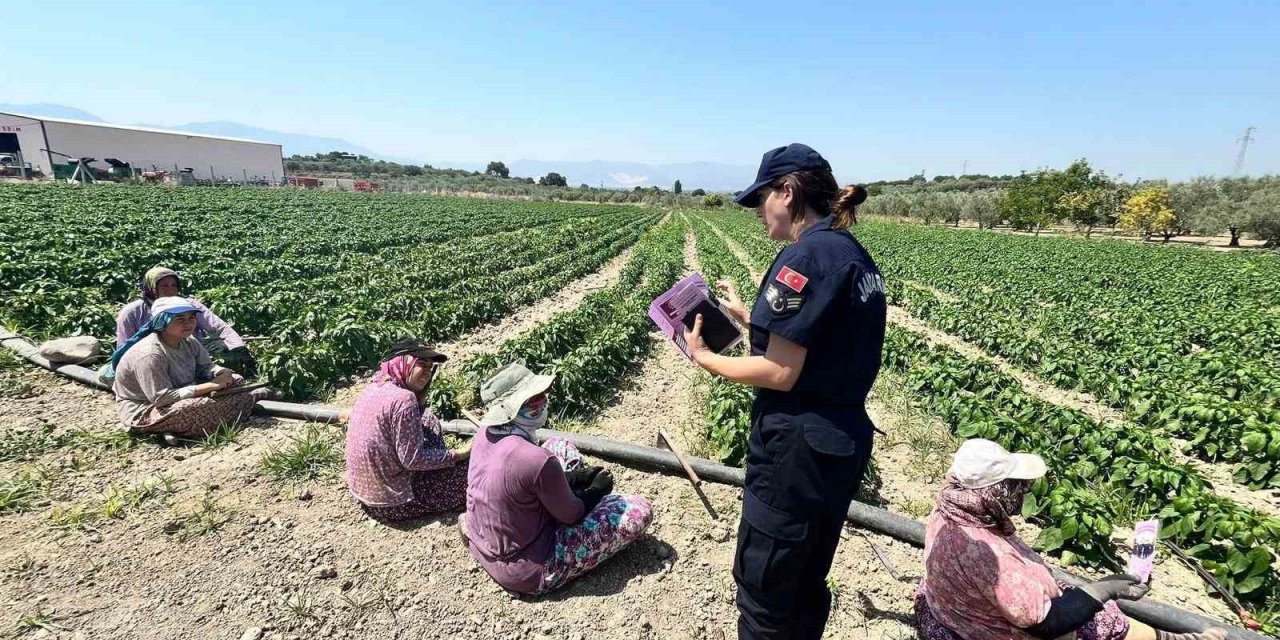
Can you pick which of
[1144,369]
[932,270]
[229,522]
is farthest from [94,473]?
[932,270]

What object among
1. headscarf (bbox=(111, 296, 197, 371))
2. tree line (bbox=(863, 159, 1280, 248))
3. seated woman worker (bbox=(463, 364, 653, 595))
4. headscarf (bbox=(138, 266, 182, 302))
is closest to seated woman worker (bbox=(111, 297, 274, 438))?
headscarf (bbox=(111, 296, 197, 371))

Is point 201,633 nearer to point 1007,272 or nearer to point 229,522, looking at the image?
point 229,522

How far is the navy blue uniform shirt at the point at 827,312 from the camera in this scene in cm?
203

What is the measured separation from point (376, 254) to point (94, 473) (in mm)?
14054

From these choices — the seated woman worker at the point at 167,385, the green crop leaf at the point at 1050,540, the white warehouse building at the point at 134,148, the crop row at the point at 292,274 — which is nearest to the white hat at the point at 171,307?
the seated woman worker at the point at 167,385

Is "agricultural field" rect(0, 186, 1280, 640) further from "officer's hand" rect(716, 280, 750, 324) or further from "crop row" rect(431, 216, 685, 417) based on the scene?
"officer's hand" rect(716, 280, 750, 324)

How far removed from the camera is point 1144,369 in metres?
8.23

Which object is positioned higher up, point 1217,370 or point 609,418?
point 1217,370

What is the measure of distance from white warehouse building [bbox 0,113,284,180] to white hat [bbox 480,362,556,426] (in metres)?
72.6

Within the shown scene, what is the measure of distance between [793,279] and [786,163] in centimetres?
47

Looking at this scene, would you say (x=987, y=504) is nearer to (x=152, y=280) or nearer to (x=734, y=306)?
(x=734, y=306)

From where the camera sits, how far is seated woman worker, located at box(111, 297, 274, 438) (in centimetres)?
507

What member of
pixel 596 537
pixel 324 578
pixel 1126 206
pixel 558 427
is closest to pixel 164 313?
pixel 324 578

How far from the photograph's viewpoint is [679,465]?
4.88m
